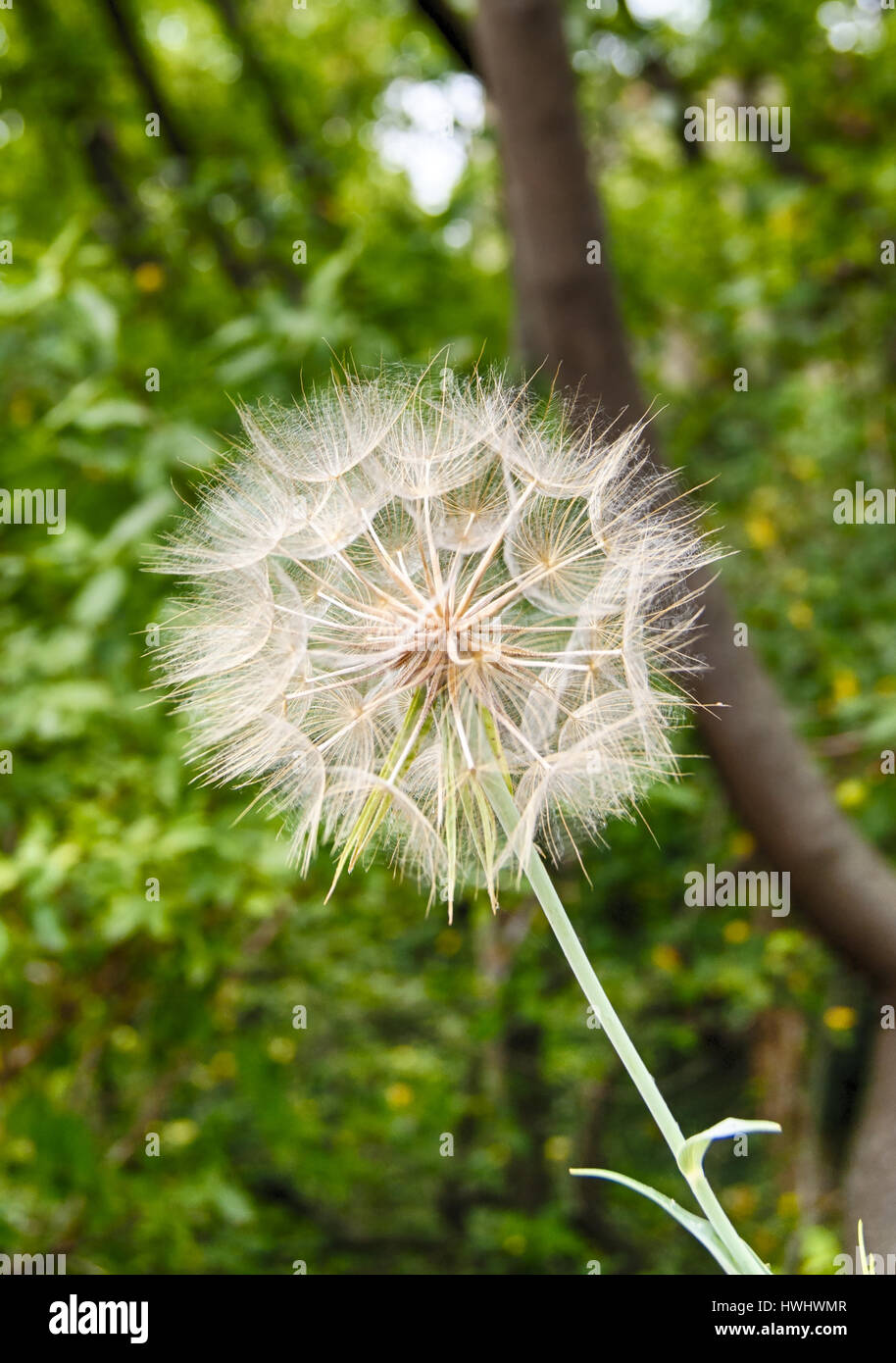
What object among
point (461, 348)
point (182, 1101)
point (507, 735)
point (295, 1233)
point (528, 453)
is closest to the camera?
point (507, 735)

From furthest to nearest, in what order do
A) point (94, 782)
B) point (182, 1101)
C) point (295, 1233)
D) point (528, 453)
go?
point (295, 1233)
point (182, 1101)
point (94, 782)
point (528, 453)

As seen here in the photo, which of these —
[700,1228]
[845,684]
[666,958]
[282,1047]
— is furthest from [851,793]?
[700,1228]

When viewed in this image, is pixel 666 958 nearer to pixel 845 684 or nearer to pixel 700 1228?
pixel 845 684

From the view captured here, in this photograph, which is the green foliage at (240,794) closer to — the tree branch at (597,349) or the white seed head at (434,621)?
the tree branch at (597,349)

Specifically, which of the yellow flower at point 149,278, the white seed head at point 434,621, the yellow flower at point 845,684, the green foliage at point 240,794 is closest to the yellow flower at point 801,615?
the green foliage at point 240,794

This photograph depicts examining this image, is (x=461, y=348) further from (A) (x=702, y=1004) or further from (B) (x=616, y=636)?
(A) (x=702, y=1004)

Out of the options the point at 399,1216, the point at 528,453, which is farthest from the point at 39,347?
the point at 399,1216
